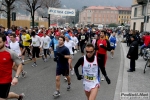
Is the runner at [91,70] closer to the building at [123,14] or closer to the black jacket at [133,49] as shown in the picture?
the black jacket at [133,49]

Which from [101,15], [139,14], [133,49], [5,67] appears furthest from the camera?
[101,15]

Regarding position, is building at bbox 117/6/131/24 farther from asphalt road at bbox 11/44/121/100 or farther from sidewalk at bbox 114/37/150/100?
asphalt road at bbox 11/44/121/100

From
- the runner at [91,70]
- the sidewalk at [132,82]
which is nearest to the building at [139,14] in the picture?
the sidewalk at [132,82]

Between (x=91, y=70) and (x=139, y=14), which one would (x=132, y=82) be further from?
(x=139, y=14)

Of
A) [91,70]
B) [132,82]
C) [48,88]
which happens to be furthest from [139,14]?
[91,70]

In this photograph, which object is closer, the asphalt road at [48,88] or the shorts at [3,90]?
the shorts at [3,90]

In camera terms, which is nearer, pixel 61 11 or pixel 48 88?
pixel 48 88

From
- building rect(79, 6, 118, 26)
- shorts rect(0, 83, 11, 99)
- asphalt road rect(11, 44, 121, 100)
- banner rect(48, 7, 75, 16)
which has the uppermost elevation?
building rect(79, 6, 118, 26)

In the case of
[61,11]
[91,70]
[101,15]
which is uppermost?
[101,15]

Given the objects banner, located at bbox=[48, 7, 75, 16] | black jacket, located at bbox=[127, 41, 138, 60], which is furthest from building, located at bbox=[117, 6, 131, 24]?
black jacket, located at bbox=[127, 41, 138, 60]

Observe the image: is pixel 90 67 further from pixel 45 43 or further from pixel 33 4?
pixel 33 4

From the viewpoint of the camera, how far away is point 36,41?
416 inches

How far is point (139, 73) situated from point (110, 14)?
13915cm

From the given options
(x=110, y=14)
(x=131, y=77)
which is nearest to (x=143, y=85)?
(x=131, y=77)
